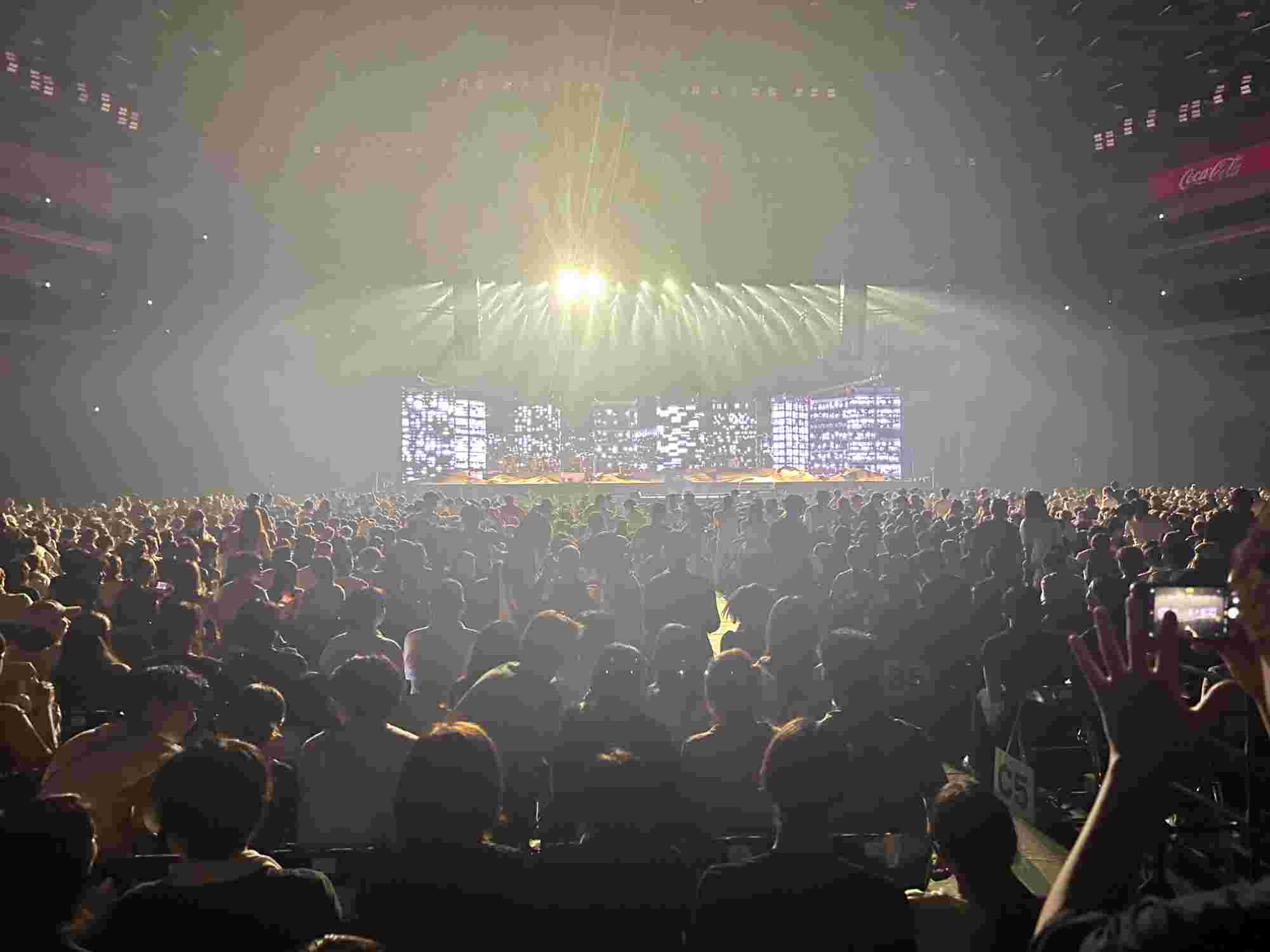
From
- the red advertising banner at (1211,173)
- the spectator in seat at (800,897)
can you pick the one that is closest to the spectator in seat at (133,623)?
the spectator in seat at (800,897)

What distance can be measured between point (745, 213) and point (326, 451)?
17.1m

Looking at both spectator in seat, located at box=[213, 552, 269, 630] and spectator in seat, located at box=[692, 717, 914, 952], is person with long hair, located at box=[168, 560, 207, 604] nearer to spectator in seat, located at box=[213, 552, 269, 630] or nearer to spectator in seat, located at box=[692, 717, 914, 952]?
spectator in seat, located at box=[213, 552, 269, 630]

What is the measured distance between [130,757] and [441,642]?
249 centimetres

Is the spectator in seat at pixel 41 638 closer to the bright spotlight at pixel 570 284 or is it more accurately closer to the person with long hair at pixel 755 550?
the person with long hair at pixel 755 550

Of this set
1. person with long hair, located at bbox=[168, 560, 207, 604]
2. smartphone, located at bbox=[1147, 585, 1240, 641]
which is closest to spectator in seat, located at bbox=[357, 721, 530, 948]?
smartphone, located at bbox=[1147, 585, 1240, 641]

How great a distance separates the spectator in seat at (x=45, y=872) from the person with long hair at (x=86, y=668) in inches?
128

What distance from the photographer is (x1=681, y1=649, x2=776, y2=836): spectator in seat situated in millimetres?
3816

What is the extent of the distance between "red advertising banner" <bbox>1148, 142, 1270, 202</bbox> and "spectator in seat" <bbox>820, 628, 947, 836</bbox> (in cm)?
2628

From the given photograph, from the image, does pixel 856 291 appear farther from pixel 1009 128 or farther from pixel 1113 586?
pixel 1113 586

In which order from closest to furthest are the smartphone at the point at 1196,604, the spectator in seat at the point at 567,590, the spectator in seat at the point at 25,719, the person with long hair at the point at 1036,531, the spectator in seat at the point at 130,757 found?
the smartphone at the point at 1196,604 < the spectator in seat at the point at 130,757 < the spectator in seat at the point at 25,719 < the spectator in seat at the point at 567,590 < the person with long hair at the point at 1036,531

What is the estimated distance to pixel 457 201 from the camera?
24453 mm

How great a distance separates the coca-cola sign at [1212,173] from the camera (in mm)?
24756

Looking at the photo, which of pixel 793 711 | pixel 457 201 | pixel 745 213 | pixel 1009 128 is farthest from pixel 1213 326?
pixel 793 711

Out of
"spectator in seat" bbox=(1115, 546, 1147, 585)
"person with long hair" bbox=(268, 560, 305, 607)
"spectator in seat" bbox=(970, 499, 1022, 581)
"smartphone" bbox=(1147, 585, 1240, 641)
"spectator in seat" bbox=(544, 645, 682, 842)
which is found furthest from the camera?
"spectator in seat" bbox=(970, 499, 1022, 581)
